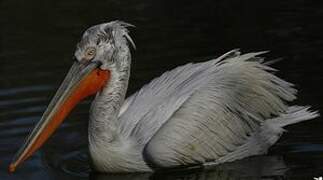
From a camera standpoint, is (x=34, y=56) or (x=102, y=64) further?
(x=34, y=56)

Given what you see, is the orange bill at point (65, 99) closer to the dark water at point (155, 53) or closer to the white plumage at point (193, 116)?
the white plumage at point (193, 116)

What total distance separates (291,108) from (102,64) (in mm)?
1553

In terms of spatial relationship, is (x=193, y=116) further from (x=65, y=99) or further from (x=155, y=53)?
(x=155, y=53)

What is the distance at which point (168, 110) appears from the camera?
673 centimetres

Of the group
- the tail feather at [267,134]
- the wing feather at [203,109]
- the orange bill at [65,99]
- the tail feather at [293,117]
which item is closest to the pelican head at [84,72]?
the orange bill at [65,99]

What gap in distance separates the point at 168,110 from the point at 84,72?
66 centimetres

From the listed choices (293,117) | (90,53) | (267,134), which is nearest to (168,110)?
(90,53)

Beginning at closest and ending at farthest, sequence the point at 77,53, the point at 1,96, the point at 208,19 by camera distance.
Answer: the point at 77,53
the point at 1,96
the point at 208,19

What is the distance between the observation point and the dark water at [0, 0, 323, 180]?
6.94m

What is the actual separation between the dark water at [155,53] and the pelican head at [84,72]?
0.48 metres

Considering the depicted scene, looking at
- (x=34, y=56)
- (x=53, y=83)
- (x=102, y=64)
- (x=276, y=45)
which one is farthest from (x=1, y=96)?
(x=276, y=45)

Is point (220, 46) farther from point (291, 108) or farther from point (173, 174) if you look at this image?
point (173, 174)

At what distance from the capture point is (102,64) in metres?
6.59

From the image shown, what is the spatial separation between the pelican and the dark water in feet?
0.49
